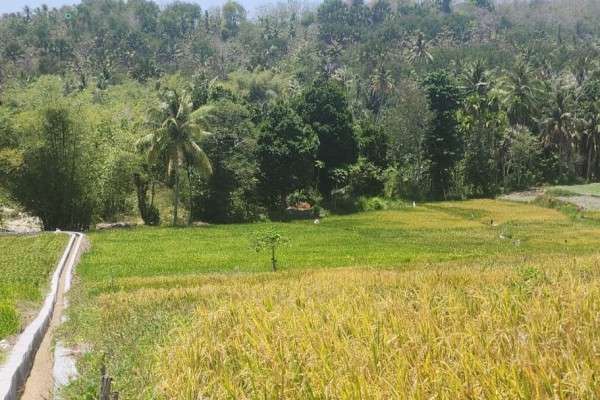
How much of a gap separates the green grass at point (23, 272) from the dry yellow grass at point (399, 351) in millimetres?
4849

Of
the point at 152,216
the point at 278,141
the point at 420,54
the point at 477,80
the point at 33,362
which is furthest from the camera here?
the point at 420,54

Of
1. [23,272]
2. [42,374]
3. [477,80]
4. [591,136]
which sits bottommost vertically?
[23,272]

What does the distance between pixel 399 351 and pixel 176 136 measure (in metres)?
41.6

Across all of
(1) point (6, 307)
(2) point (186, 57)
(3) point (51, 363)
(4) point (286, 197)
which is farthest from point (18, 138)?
(2) point (186, 57)

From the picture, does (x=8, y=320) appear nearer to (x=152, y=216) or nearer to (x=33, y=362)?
(x=33, y=362)

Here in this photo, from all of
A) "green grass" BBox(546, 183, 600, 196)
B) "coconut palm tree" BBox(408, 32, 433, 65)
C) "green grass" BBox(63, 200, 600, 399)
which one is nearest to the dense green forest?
"green grass" BBox(546, 183, 600, 196)

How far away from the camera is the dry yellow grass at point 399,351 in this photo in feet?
15.1

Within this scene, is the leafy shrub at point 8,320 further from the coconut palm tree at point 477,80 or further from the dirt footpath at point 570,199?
the coconut palm tree at point 477,80

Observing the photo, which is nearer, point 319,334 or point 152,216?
point 319,334

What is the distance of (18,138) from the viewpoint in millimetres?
43219

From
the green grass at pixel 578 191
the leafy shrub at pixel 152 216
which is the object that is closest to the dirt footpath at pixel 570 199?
the green grass at pixel 578 191

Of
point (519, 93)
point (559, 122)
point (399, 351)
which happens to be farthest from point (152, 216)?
point (559, 122)

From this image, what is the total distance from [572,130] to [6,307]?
7882 cm

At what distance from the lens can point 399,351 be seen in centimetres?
557
